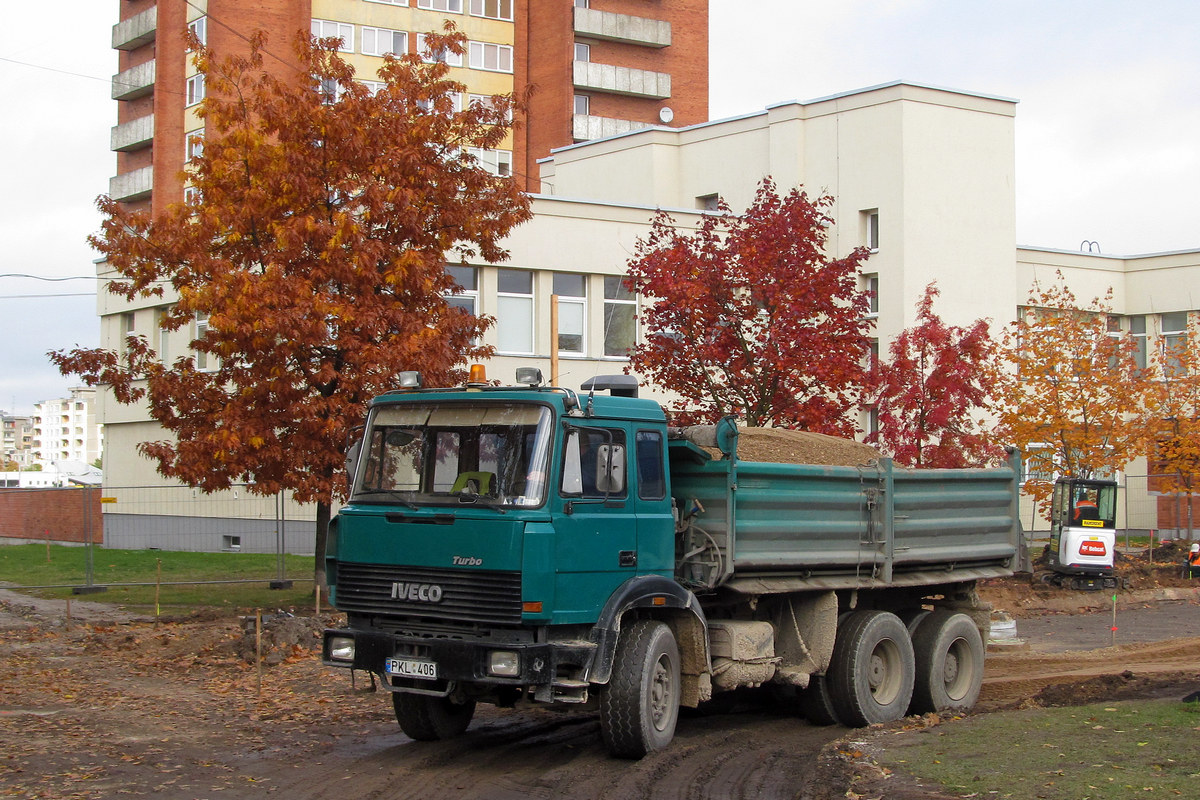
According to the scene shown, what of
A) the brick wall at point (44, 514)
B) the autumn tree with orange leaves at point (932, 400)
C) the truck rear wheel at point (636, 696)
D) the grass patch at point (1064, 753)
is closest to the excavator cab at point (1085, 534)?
the autumn tree with orange leaves at point (932, 400)

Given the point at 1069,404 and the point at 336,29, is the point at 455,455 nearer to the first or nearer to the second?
the point at 1069,404

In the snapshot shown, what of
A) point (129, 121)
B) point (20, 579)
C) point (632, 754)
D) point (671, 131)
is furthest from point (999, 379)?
point (129, 121)

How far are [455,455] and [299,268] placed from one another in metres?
8.55

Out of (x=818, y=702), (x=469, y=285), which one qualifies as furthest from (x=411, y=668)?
(x=469, y=285)

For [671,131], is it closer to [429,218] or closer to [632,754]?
[429,218]

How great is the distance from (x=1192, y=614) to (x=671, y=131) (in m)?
23.3

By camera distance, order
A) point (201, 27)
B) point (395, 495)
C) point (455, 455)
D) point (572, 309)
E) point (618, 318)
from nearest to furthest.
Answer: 1. point (455, 455)
2. point (395, 495)
3. point (572, 309)
4. point (618, 318)
5. point (201, 27)

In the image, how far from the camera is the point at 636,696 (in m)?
9.38

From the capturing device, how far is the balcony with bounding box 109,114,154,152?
181 feet

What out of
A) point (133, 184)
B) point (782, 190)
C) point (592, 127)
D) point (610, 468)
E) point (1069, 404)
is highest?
point (592, 127)

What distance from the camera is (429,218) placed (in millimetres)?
18234

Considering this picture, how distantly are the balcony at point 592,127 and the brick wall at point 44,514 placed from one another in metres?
26.1

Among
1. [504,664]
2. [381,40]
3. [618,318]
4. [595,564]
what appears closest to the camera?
[504,664]

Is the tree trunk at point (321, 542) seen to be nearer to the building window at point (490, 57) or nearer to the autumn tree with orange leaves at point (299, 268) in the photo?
the autumn tree with orange leaves at point (299, 268)
